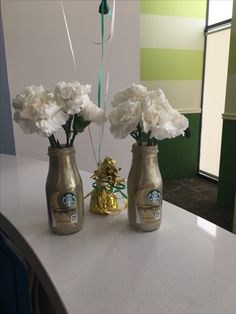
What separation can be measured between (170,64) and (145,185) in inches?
125

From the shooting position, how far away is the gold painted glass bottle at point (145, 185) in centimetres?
72

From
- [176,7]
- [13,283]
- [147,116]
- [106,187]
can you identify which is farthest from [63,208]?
[176,7]

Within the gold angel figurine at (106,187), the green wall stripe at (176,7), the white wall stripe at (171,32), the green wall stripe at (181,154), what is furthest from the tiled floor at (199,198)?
the green wall stripe at (176,7)

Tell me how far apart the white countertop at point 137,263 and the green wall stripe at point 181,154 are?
2913mm

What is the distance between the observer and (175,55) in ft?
11.7

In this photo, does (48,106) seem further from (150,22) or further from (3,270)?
(150,22)

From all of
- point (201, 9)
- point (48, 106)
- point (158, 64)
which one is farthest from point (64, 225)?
point (201, 9)

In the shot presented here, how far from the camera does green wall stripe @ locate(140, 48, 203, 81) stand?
348 centimetres

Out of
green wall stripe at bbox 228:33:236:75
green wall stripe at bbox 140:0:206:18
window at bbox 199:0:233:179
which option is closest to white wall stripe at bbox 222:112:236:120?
green wall stripe at bbox 228:33:236:75

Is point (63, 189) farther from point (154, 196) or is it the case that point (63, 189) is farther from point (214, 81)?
point (214, 81)

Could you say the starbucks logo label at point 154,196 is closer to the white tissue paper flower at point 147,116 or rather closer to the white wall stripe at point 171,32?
the white tissue paper flower at point 147,116

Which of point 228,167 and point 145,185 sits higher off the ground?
point 145,185

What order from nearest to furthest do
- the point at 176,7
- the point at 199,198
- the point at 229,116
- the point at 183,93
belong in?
the point at 229,116, the point at 199,198, the point at 176,7, the point at 183,93

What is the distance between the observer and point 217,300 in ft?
1.72
